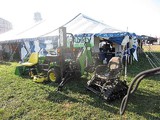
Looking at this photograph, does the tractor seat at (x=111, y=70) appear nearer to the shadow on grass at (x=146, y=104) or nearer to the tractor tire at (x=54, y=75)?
the shadow on grass at (x=146, y=104)

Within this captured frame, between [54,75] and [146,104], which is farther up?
[54,75]

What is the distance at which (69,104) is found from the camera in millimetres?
5445

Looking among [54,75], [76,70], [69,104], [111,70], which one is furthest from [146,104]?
[54,75]

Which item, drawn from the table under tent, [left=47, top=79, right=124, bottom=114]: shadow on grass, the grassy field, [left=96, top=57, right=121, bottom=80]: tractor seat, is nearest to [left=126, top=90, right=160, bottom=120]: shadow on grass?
the grassy field

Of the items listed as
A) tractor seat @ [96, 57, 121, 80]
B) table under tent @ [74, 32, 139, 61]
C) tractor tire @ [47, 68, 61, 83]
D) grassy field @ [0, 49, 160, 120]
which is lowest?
grassy field @ [0, 49, 160, 120]

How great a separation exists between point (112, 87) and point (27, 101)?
8.60ft

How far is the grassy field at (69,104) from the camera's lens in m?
4.70

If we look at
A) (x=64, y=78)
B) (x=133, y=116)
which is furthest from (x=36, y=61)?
(x=133, y=116)

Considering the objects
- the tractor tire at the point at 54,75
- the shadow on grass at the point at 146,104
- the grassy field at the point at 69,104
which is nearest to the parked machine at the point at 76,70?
the tractor tire at the point at 54,75

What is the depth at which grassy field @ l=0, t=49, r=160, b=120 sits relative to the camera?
4.70 meters

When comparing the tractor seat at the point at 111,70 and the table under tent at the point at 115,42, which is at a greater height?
the table under tent at the point at 115,42

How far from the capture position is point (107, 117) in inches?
180

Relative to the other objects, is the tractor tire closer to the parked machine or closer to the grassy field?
the parked machine

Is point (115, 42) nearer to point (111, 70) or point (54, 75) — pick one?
point (54, 75)
